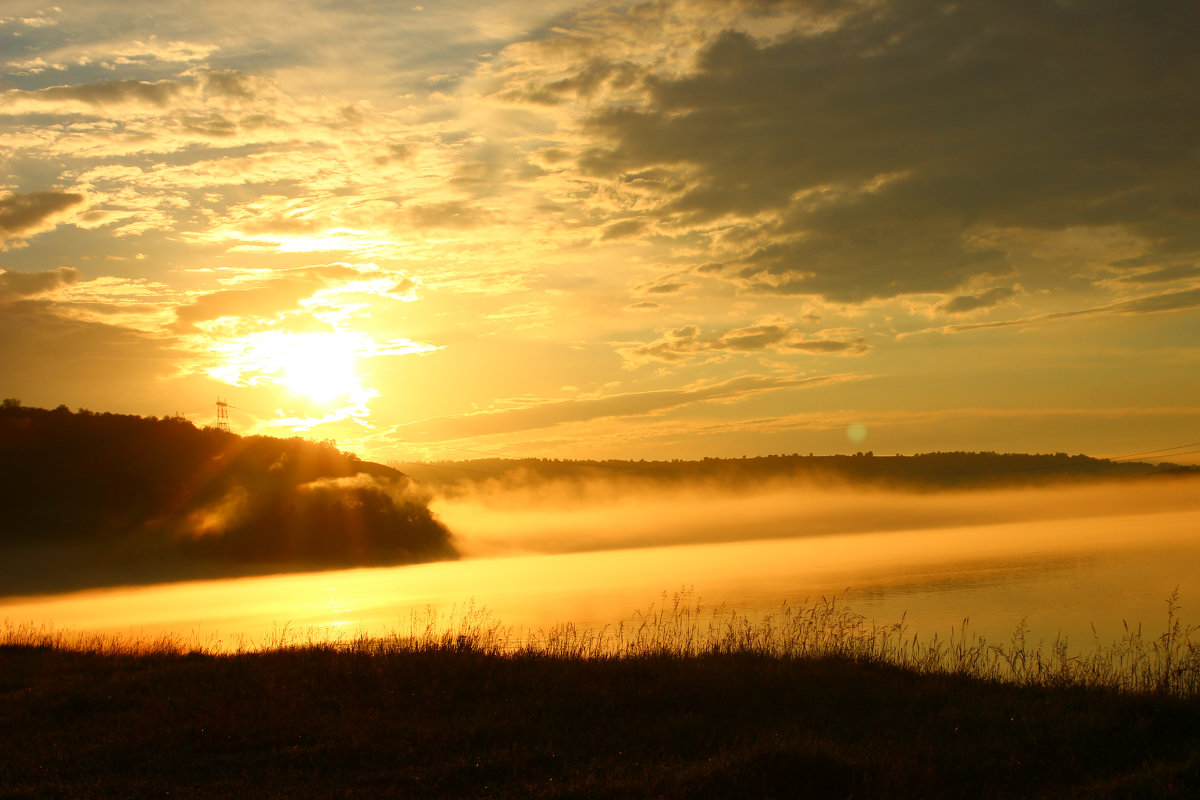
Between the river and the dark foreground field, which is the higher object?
the dark foreground field

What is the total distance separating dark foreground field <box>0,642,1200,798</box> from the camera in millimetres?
10758

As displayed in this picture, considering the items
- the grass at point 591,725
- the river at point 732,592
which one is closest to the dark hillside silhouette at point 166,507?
the river at point 732,592

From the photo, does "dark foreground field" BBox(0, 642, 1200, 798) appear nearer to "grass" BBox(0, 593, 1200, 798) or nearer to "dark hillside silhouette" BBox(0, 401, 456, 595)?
"grass" BBox(0, 593, 1200, 798)

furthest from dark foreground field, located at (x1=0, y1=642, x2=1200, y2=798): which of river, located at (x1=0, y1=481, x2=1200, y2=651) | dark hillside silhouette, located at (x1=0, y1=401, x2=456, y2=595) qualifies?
dark hillside silhouette, located at (x1=0, y1=401, x2=456, y2=595)

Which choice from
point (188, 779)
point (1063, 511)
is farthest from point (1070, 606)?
point (1063, 511)

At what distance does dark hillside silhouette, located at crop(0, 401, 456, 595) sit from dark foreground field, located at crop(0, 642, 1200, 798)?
49764 mm

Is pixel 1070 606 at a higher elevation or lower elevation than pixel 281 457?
lower

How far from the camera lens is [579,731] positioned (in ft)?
43.2

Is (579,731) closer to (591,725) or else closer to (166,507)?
(591,725)

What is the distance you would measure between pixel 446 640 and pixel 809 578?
32.6m

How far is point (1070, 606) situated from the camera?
105 feet

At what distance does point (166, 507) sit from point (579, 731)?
6542cm

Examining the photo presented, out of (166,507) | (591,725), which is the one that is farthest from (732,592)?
(166,507)

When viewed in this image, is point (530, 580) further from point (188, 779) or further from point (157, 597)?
point (188, 779)
